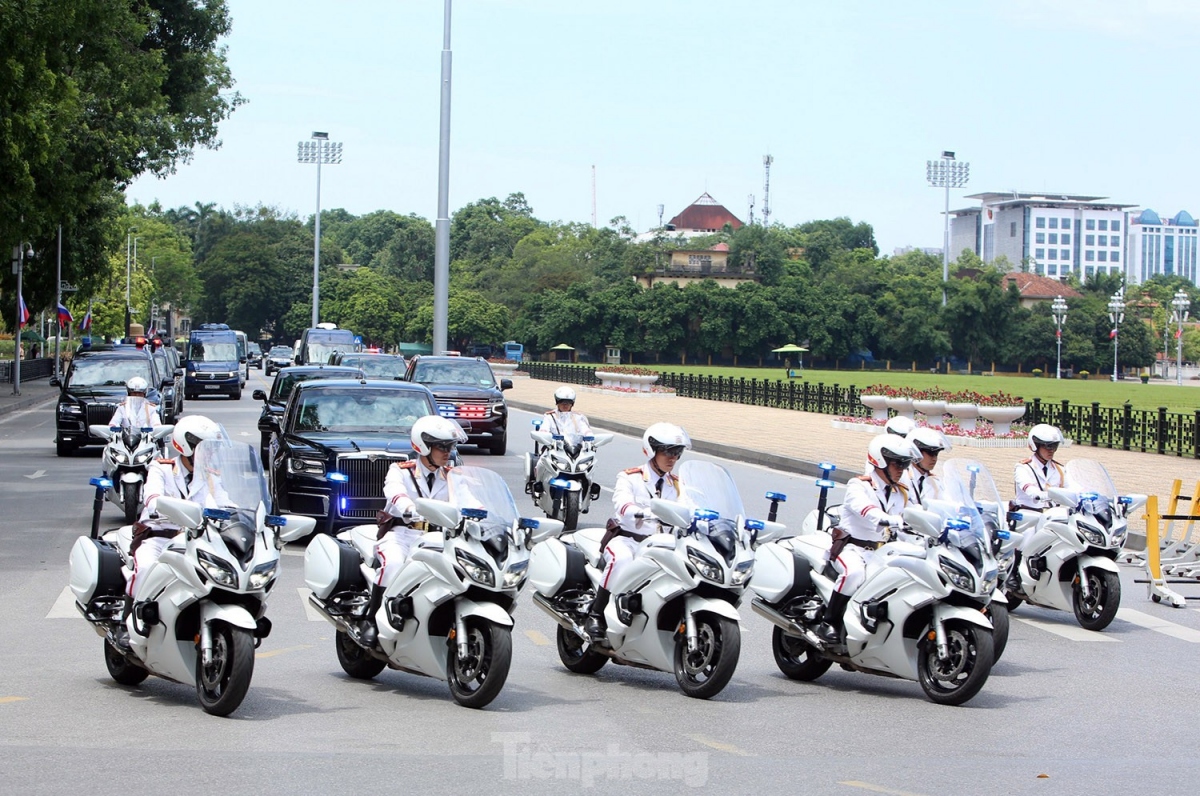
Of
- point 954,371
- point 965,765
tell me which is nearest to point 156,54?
point 965,765

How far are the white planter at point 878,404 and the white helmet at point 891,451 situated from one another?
26586 mm

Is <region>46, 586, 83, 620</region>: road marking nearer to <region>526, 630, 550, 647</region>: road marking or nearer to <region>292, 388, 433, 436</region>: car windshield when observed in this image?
<region>526, 630, 550, 647</region>: road marking

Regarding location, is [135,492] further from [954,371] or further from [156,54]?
[954,371]

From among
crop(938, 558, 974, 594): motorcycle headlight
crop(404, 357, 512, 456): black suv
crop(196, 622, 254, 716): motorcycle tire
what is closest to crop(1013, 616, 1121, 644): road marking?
crop(938, 558, 974, 594): motorcycle headlight

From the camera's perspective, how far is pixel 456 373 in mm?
28141

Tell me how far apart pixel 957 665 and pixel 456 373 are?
20.5 metres

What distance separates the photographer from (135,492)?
15.6m

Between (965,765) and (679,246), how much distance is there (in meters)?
127

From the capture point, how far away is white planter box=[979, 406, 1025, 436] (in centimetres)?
3089

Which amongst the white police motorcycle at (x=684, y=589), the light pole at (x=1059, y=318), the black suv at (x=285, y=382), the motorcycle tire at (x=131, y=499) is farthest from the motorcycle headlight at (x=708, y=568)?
the light pole at (x=1059, y=318)

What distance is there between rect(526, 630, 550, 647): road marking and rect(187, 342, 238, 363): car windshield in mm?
38618

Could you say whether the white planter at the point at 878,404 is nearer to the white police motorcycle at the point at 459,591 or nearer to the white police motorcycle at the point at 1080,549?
the white police motorcycle at the point at 1080,549

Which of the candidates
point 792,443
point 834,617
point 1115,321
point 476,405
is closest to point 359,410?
point 834,617

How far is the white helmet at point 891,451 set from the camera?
29.0 ft
